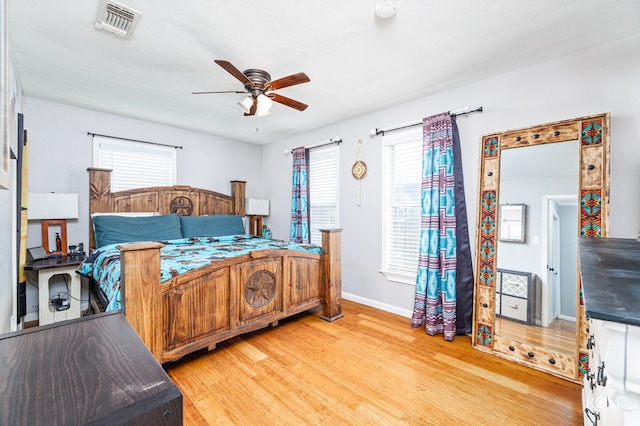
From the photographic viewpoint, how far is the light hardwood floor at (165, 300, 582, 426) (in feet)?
5.55

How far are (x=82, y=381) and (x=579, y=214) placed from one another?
2864 mm

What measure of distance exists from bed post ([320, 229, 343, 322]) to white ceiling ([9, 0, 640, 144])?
1550 mm

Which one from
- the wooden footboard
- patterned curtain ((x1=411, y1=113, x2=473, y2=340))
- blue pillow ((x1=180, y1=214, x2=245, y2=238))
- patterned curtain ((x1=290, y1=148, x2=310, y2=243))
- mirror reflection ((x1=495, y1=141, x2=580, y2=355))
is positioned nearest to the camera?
the wooden footboard

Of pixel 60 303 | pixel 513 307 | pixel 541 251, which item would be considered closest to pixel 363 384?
pixel 513 307

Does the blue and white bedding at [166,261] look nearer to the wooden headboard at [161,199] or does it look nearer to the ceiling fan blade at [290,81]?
the wooden headboard at [161,199]

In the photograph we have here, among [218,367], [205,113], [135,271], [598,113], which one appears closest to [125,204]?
[205,113]

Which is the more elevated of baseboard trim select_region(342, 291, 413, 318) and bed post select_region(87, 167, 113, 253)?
bed post select_region(87, 167, 113, 253)

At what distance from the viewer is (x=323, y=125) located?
409 cm

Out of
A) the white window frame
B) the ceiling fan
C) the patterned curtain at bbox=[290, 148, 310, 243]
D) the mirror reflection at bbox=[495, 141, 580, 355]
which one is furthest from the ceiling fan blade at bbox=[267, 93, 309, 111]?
the mirror reflection at bbox=[495, 141, 580, 355]

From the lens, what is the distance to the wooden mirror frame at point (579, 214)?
6.63 feet

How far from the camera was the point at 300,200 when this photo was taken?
14.2 ft

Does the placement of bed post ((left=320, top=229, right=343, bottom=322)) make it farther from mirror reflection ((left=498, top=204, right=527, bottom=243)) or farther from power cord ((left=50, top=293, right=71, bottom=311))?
power cord ((left=50, top=293, right=71, bottom=311))

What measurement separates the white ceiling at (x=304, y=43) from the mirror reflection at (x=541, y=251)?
84 cm

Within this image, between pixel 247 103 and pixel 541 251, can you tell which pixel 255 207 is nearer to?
pixel 247 103
